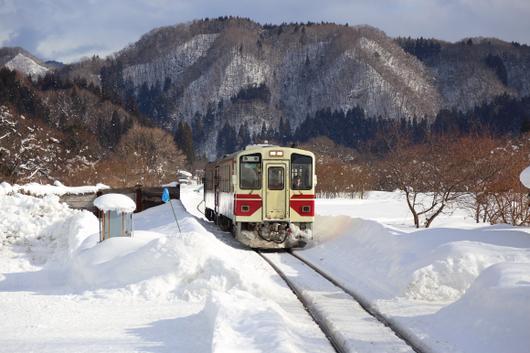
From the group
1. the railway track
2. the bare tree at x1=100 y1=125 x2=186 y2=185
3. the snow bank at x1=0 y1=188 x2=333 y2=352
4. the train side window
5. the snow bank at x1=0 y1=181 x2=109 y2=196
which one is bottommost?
the railway track

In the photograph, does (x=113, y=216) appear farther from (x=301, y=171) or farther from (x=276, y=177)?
(x=301, y=171)

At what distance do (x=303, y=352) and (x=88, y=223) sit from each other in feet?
37.0

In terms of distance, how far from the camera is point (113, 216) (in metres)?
13.4

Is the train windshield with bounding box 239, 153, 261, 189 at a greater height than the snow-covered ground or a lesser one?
greater

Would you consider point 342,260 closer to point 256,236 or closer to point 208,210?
point 256,236

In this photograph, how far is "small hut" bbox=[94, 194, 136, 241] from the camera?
13203mm

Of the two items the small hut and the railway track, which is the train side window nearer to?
the railway track

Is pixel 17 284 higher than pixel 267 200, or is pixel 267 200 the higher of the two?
pixel 267 200

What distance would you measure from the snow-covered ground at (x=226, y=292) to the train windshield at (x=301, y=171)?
3.05m

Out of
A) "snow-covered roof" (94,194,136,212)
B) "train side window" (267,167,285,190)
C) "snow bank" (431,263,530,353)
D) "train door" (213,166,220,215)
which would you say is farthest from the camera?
"train door" (213,166,220,215)

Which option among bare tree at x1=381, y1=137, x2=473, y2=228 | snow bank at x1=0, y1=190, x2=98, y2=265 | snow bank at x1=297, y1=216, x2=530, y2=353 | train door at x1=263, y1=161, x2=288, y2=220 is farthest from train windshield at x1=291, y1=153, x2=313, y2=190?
snow bank at x1=0, y1=190, x2=98, y2=265

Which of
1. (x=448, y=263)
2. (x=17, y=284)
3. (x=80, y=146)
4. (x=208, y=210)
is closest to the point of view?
(x=448, y=263)

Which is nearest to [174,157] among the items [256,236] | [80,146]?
[80,146]

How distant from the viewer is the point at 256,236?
58.9 feet
